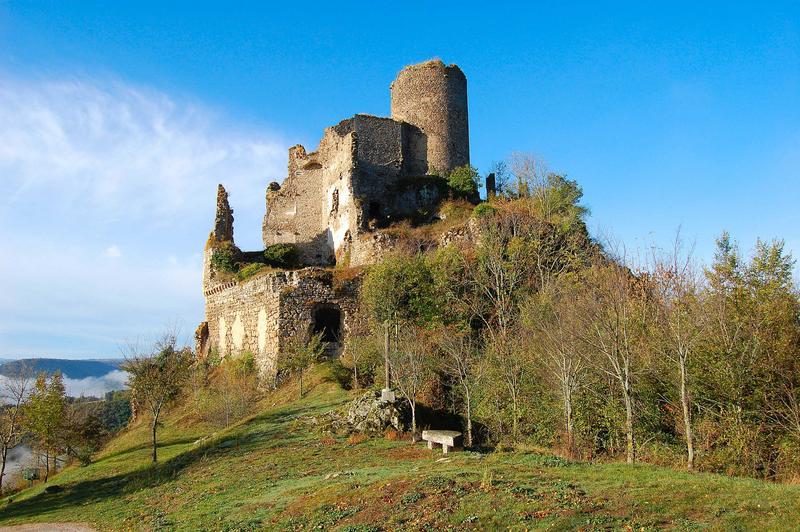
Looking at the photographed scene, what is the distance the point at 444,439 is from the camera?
59.1 feet

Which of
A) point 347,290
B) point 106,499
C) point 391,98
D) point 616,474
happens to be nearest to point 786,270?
point 616,474

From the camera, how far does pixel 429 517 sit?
11.2 meters

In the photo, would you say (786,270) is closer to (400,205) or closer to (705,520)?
(705,520)

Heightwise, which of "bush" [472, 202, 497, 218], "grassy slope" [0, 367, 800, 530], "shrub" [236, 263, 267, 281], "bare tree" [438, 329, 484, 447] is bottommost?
"grassy slope" [0, 367, 800, 530]

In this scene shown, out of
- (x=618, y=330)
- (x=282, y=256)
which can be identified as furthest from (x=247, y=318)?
(x=618, y=330)

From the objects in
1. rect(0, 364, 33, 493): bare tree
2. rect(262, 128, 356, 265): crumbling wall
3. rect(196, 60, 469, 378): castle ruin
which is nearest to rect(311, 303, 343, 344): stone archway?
rect(196, 60, 469, 378): castle ruin

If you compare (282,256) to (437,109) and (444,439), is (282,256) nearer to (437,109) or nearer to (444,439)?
(437,109)

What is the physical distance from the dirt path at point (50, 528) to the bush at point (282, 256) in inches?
981

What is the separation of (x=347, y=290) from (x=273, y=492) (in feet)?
57.9

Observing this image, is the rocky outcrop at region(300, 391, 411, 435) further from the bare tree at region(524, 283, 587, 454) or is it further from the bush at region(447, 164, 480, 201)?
the bush at region(447, 164, 480, 201)

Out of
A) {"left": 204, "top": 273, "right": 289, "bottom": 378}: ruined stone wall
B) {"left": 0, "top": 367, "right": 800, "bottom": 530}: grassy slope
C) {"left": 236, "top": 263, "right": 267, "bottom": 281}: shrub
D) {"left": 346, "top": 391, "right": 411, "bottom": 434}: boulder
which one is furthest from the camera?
{"left": 236, "top": 263, "right": 267, "bottom": 281}: shrub

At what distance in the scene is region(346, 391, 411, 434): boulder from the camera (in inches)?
812

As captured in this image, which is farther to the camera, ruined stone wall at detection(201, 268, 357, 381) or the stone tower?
the stone tower

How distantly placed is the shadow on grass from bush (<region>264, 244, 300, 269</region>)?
1894 cm
